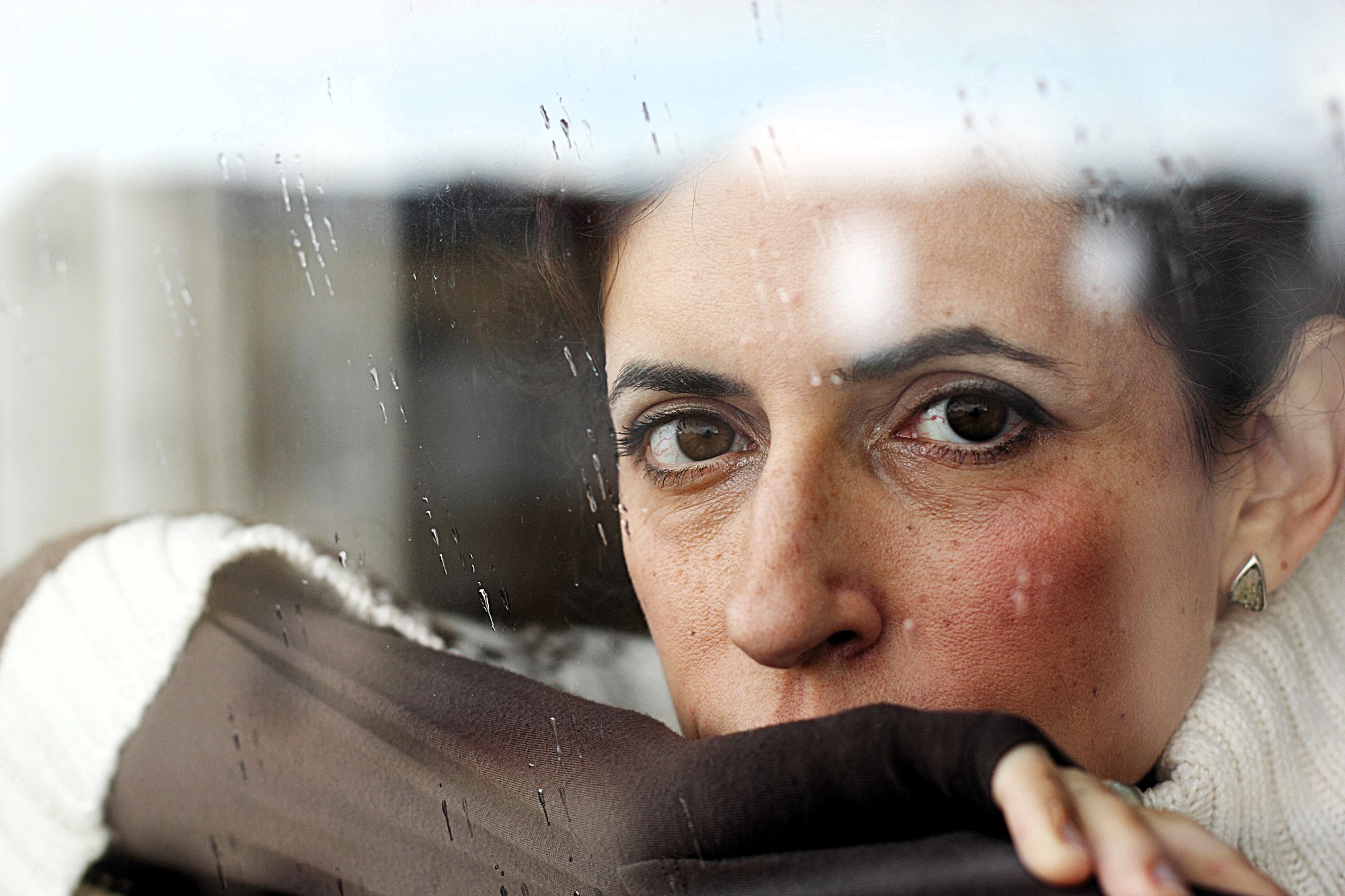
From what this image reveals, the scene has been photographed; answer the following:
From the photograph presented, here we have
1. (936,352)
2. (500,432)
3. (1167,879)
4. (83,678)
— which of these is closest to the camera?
(1167,879)

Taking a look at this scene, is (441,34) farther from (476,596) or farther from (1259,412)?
(1259,412)

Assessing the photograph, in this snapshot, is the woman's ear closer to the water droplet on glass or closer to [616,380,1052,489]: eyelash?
[616,380,1052,489]: eyelash

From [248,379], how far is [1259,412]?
1.60ft

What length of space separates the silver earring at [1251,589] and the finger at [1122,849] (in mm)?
145

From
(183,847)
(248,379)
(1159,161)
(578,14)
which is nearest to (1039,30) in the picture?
(1159,161)

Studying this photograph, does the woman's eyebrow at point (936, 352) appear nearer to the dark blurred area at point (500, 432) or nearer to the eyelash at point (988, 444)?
the eyelash at point (988, 444)

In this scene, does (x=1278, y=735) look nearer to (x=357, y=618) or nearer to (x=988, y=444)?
(x=988, y=444)

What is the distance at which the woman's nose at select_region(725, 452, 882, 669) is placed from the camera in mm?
363

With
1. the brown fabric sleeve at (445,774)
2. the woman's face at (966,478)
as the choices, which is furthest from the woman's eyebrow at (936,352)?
the brown fabric sleeve at (445,774)

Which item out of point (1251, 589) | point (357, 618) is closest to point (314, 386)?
point (357, 618)

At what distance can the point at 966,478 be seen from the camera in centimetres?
36

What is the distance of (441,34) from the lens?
0.48 metres

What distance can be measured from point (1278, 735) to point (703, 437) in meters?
0.24

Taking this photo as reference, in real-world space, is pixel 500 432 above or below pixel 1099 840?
above
